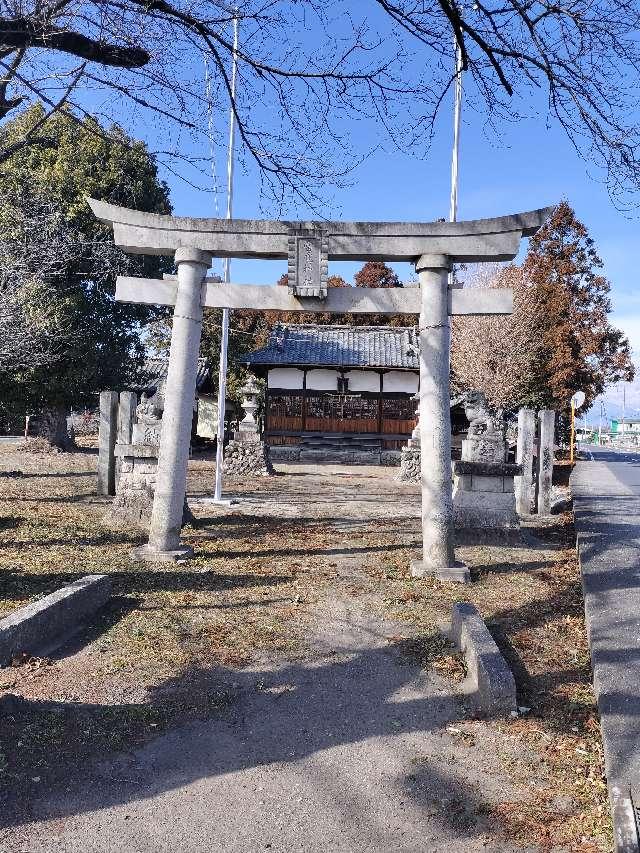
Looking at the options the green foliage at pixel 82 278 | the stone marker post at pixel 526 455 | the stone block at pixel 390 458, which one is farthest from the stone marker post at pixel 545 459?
the stone block at pixel 390 458

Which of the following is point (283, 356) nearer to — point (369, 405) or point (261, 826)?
point (369, 405)

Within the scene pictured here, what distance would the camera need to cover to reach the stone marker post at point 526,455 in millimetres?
12500

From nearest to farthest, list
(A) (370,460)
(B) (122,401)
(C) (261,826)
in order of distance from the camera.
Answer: (C) (261,826), (B) (122,401), (A) (370,460)

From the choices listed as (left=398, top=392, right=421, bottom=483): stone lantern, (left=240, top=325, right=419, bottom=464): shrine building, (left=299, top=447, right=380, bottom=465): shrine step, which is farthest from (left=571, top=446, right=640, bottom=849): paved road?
(left=240, top=325, right=419, bottom=464): shrine building

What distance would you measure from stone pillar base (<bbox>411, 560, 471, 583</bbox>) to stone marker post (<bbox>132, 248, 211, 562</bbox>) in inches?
107

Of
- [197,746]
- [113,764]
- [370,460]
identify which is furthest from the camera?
[370,460]

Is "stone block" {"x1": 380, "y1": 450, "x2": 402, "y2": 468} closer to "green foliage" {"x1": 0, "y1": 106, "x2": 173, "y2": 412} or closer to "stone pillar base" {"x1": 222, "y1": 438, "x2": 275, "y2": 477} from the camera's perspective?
"stone pillar base" {"x1": 222, "y1": 438, "x2": 275, "y2": 477}

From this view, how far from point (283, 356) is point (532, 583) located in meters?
19.9

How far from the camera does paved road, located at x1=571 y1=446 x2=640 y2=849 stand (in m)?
3.11

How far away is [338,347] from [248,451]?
8.87 meters

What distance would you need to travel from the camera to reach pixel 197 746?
3.46 meters

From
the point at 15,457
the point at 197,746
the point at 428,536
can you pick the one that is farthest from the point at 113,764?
the point at 15,457

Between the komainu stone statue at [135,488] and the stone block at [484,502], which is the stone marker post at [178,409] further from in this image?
the stone block at [484,502]

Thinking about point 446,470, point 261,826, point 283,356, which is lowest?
point 261,826
